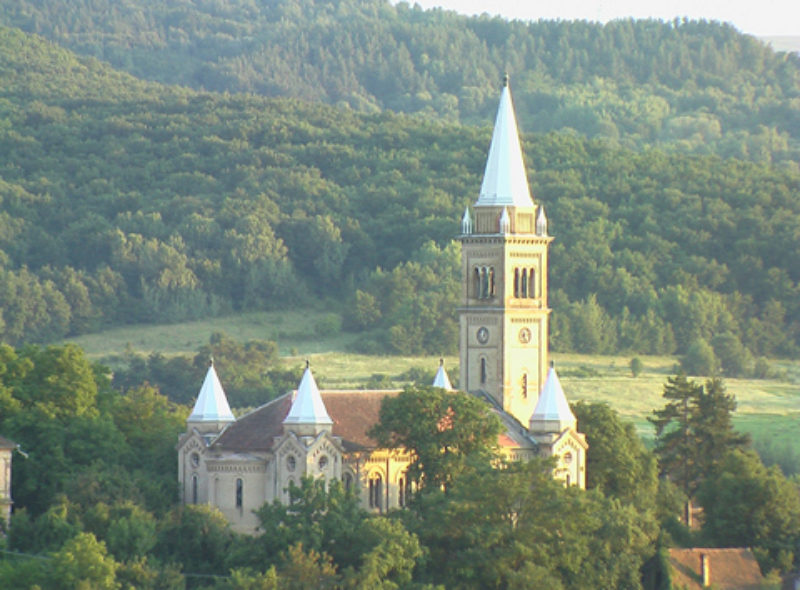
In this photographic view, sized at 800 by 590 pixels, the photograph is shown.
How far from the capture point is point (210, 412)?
80562 millimetres

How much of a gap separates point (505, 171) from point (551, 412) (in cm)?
1057

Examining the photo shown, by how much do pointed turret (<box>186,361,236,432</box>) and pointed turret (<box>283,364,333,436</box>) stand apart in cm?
416

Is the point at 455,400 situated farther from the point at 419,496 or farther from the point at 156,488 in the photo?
the point at 156,488

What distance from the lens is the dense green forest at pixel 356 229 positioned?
15188cm

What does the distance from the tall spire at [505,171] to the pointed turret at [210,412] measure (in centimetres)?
1235

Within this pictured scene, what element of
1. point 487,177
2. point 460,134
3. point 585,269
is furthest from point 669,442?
point 460,134

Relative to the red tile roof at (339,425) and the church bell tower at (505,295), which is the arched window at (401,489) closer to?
the red tile roof at (339,425)

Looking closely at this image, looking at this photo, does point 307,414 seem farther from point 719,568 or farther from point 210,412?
point 719,568

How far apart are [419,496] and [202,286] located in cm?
8461

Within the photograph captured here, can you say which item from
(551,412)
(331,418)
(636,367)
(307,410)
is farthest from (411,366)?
(307,410)

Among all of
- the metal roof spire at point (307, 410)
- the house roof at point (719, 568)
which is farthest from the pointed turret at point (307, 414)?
the house roof at point (719, 568)

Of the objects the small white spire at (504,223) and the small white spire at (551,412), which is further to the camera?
the small white spire at (504,223)

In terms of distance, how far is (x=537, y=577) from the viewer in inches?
2832

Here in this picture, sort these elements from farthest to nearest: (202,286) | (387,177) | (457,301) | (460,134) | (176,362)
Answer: (460,134) → (387,177) → (202,286) → (457,301) → (176,362)
